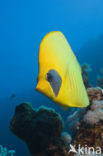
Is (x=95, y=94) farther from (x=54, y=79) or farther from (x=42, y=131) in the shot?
(x=54, y=79)

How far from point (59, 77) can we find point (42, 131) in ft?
9.85

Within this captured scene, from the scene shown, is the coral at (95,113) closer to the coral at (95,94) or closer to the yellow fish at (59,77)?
the coral at (95,94)

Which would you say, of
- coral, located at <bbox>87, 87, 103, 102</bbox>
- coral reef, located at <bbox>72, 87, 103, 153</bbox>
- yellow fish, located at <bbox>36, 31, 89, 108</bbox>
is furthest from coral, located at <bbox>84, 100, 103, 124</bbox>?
yellow fish, located at <bbox>36, 31, 89, 108</bbox>

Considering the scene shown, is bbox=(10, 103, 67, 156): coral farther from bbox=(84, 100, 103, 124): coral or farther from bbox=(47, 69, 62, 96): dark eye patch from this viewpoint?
bbox=(47, 69, 62, 96): dark eye patch

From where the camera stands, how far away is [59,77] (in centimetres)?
91

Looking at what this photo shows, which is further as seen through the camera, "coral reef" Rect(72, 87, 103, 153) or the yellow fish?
"coral reef" Rect(72, 87, 103, 153)

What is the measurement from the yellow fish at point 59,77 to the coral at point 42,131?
2847 mm

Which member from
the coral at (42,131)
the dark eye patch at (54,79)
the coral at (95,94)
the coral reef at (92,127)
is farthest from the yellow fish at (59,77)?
the coral at (42,131)

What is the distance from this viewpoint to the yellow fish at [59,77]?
35.2 inches

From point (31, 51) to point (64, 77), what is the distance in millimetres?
61713

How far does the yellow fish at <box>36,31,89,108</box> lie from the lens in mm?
893

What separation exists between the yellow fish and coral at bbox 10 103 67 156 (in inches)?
112

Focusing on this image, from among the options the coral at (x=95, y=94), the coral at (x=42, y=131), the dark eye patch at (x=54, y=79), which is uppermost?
the coral at (x=95, y=94)

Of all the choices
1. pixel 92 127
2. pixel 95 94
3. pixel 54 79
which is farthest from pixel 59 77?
pixel 95 94
